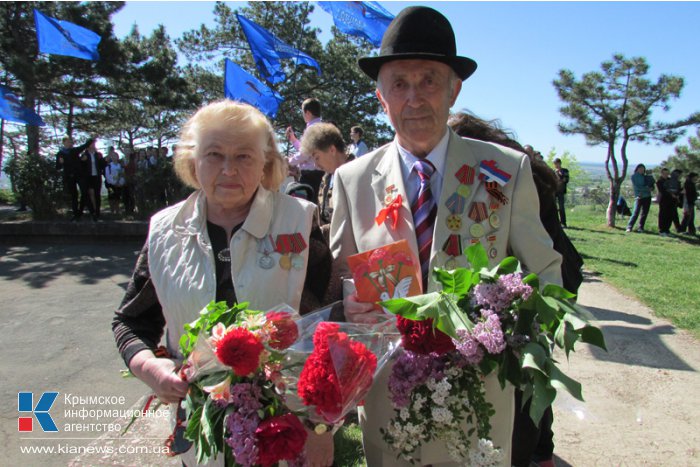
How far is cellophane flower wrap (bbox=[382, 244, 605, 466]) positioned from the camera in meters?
1.24

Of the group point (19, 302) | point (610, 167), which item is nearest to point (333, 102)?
point (610, 167)

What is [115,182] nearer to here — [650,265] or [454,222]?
[650,265]

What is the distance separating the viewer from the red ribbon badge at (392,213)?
1949mm

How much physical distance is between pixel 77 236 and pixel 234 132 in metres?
10.5

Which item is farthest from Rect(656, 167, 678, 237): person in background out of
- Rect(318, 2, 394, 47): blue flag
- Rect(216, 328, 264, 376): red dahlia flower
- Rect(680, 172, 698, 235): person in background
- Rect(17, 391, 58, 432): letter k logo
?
Rect(216, 328, 264, 376): red dahlia flower

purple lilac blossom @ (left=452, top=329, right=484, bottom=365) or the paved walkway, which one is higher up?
purple lilac blossom @ (left=452, top=329, right=484, bottom=365)

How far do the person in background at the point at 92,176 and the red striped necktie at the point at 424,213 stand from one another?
11.4 meters

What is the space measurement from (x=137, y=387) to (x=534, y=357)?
3759mm

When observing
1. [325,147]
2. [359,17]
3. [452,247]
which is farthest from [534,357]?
[359,17]

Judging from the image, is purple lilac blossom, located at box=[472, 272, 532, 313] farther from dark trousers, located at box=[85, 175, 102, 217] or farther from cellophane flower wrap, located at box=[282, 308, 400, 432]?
dark trousers, located at box=[85, 175, 102, 217]

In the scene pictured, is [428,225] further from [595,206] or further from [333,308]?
[595,206]

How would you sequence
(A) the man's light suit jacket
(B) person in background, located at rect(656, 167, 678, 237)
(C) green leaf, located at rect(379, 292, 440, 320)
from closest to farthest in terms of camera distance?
(C) green leaf, located at rect(379, 292, 440, 320) → (A) the man's light suit jacket → (B) person in background, located at rect(656, 167, 678, 237)

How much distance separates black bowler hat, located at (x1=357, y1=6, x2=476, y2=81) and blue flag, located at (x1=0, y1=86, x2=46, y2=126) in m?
10.7

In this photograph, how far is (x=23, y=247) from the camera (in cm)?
1023
